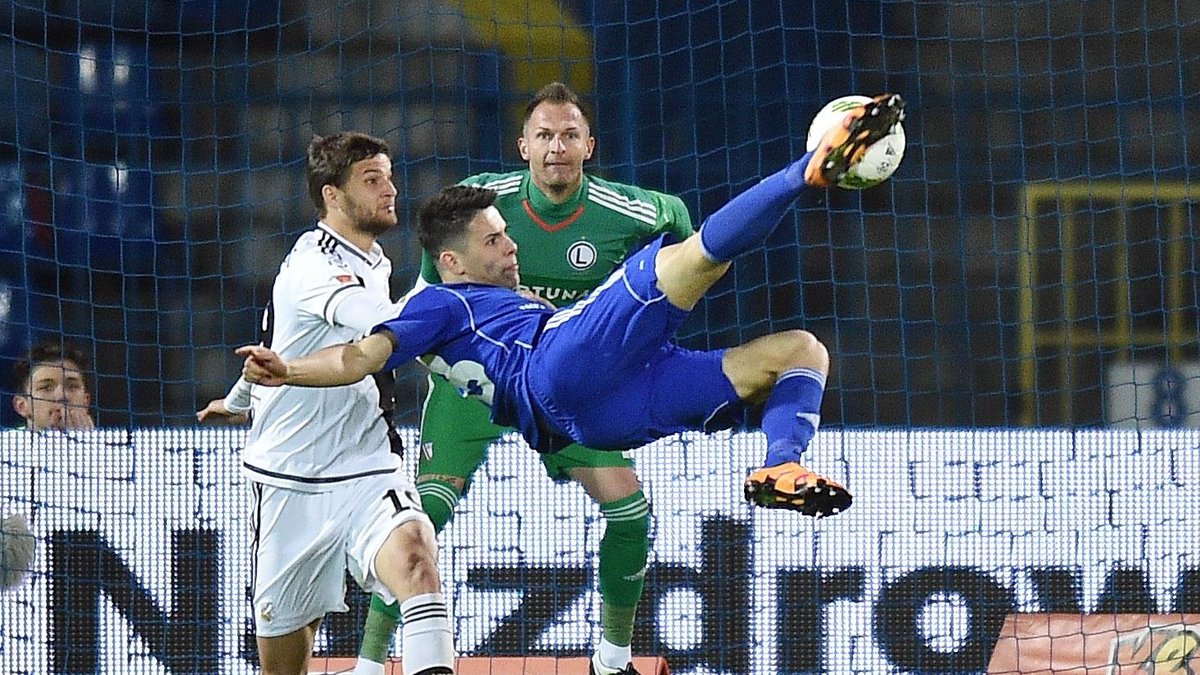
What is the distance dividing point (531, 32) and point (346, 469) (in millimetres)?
4759

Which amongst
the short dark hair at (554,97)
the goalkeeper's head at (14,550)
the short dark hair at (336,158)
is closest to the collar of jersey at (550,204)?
the short dark hair at (554,97)

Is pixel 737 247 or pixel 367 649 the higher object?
pixel 737 247

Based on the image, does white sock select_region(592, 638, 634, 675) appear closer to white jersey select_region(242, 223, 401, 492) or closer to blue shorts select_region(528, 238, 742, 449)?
white jersey select_region(242, 223, 401, 492)

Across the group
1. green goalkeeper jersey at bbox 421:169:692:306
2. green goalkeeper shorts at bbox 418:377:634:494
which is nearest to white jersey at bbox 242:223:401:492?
green goalkeeper shorts at bbox 418:377:634:494

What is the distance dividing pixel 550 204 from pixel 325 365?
149cm

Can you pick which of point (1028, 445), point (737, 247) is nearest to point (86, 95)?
point (1028, 445)

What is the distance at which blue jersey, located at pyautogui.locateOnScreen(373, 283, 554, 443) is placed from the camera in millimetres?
5324

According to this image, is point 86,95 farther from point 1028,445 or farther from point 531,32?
point 1028,445

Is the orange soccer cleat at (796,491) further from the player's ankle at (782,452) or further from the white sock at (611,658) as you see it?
the white sock at (611,658)

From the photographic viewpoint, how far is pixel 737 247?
4797 mm

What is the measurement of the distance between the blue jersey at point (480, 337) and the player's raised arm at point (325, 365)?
5 cm

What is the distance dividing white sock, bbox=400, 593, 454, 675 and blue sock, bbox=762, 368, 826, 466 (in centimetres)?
98

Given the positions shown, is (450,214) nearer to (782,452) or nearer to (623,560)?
(782,452)

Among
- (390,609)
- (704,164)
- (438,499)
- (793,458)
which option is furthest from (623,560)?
(704,164)
